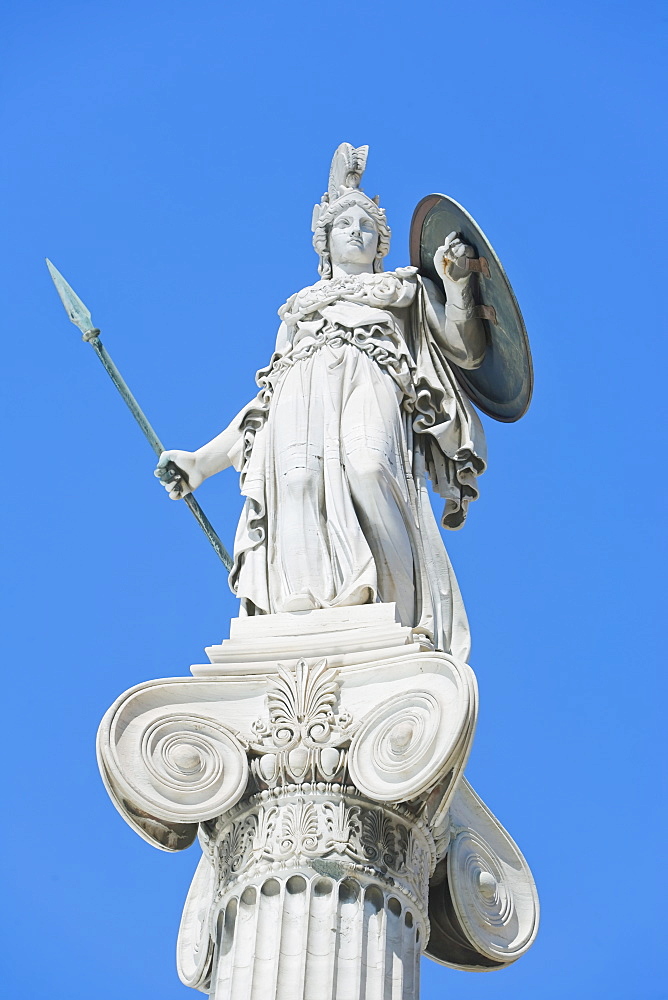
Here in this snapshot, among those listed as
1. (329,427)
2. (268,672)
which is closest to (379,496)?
(329,427)

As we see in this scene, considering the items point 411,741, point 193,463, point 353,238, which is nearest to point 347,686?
point 411,741

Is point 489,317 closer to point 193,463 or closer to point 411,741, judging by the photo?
point 193,463

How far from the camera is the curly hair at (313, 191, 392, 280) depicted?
55.4 feet

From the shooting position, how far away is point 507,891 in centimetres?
1370

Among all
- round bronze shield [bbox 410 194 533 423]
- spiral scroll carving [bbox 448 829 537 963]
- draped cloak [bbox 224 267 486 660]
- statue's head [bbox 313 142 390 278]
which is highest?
statue's head [bbox 313 142 390 278]

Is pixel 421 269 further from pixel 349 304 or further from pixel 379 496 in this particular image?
pixel 379 496

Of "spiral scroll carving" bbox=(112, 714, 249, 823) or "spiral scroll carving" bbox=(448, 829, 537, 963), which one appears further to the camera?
"spiral scroll carving" bbox=(448, 829, 537, 963)

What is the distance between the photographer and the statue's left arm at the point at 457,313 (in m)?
15.9

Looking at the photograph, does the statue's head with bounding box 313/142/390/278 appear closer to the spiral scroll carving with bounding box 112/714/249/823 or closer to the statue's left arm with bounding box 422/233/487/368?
the statue's left arm with bounding box 422/233/487/368

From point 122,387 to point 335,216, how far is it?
287cm

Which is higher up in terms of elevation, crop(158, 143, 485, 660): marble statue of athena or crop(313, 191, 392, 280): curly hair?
crop(313, 191, 392, 280): curly hair

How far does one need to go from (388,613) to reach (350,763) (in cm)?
140

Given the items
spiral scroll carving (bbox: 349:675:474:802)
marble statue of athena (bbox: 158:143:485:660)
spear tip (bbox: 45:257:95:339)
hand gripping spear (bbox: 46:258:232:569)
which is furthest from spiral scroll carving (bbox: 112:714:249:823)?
spear tip (bbox: 45:257:95:339)

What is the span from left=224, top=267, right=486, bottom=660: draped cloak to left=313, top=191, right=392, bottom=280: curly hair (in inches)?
26.6
